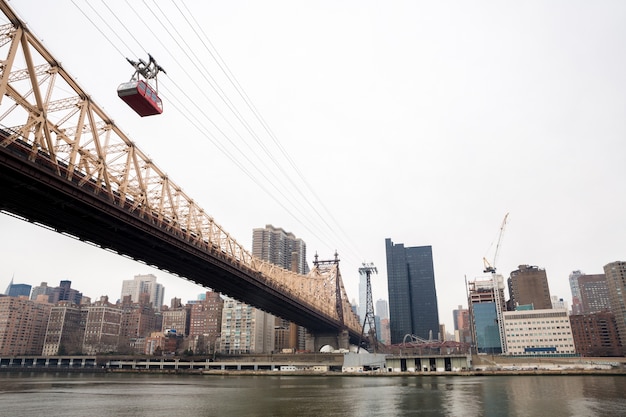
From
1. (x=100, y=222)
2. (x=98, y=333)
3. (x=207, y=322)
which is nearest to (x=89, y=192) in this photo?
(x=100, y=222)

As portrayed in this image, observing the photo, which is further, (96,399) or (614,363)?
(614,363)

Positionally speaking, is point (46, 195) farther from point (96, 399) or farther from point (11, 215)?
point (96, 399)

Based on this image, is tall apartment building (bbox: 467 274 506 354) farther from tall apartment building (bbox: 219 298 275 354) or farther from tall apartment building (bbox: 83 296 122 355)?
tall apartment building (bbox: 83 296 122 355)

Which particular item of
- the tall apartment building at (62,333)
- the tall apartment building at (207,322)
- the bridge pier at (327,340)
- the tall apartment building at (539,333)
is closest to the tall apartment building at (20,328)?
the tall apartment building at (62,333)

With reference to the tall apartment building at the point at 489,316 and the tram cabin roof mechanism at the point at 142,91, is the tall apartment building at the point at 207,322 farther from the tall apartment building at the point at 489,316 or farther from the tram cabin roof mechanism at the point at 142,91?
the tram cabin roof mechanism at the point at 142,91

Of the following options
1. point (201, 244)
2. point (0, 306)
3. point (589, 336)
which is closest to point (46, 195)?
point (201, 244)

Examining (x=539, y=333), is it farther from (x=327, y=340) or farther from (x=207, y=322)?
(x=207, y=322)
